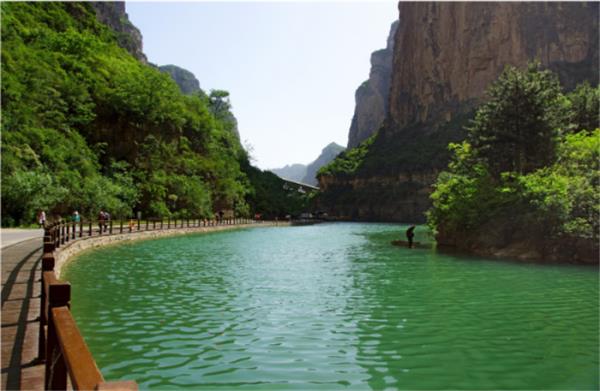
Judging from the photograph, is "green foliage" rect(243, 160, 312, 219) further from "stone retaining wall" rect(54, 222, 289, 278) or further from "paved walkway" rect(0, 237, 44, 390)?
"paved walkway" rect(0, 237, 44, 390)

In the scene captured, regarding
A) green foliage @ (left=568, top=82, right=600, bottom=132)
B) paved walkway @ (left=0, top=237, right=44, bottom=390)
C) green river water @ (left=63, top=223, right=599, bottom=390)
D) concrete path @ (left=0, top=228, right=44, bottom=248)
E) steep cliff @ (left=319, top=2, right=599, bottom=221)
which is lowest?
green river water @ (left=63, top=223, right=599, bottom=390)

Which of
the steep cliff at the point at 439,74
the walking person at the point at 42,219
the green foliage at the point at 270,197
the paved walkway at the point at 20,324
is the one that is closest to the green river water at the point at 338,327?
the paved walkway at the point at 20,324

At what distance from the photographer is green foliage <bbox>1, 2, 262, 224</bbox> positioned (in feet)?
135

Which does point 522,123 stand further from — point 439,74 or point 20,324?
point 439,74

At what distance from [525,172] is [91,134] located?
144ft

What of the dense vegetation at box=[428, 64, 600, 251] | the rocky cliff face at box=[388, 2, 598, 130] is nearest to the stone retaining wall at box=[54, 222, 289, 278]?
the dense vegetation at box=[428, 64, 600, 251]

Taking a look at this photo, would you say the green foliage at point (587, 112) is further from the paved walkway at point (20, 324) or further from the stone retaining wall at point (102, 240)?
the paved walkway at point (20, 324)

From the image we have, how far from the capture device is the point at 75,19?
85.2m

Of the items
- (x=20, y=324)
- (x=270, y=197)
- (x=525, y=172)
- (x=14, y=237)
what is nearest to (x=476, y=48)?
(x=270, y=197)

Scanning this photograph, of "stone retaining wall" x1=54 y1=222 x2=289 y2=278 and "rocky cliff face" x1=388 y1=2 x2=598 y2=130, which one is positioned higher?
"rocky cliff face" x1=388 y1=2 x2=598 y2=130

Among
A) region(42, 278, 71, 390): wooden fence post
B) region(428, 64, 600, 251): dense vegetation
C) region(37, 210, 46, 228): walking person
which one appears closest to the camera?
region(42, 278, 71, 390): wooden fence post

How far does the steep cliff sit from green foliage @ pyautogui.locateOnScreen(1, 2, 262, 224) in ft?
201

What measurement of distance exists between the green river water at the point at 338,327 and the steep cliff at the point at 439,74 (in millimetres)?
104678

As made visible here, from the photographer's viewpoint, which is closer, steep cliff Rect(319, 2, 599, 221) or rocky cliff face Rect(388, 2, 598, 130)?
rocky cliff face Rect(388, 2, 598, 130)
